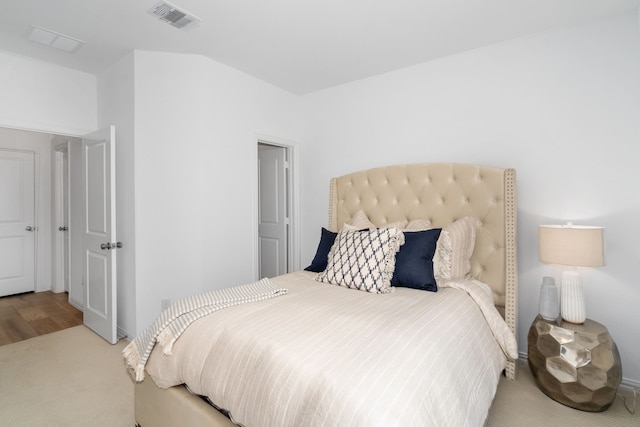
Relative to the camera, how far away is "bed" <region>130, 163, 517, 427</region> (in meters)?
1.05

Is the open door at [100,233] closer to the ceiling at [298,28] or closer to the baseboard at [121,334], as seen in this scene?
the baseboard at [121,334]

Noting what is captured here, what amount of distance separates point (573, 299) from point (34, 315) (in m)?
5.05

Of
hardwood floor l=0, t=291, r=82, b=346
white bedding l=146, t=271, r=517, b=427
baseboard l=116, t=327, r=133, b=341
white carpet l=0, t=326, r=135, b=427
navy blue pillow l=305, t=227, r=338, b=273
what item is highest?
navy blue pillow l=305, t=227, r=338, b=273

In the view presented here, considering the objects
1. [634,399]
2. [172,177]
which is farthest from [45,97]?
[634,399]

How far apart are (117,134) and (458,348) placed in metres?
3.24

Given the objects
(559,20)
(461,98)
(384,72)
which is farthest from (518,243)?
(384,72)

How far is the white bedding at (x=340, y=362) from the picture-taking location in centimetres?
100

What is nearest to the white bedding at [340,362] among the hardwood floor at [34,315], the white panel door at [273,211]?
the white panel door at [273,211]

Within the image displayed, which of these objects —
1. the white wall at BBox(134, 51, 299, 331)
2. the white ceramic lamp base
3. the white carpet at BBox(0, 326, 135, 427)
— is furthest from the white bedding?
the white wall at BBox(134, 51, 299, 331)

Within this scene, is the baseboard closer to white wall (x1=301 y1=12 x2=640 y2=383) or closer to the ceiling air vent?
the ceiling air vent

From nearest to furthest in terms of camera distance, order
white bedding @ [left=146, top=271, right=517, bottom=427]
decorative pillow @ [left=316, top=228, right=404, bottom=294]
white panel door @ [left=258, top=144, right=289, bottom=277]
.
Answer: white bedding @ [left=146, top=271, right=517, bottom=427] → decorative pillow @ [left=316, top=228, right=404, bottom=294] → white panel door @ [left=258, top=144, right=289, bottom=277]

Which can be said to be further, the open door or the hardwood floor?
the hardwood floor

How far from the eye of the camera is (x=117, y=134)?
2.96m

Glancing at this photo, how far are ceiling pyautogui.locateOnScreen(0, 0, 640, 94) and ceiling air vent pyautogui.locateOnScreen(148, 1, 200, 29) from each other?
0.04 m
